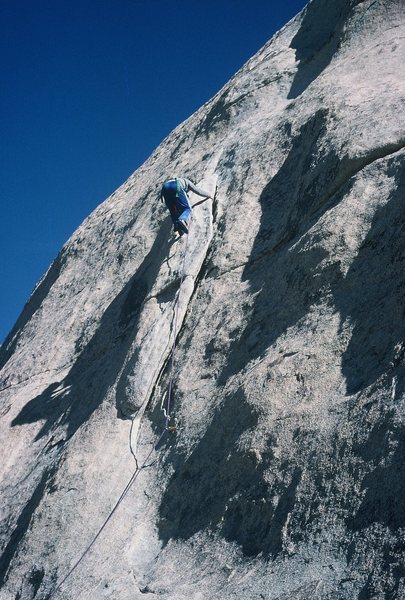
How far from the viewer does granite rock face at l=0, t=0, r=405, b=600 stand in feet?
20.0

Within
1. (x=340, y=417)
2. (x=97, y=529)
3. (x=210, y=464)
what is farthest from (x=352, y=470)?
(x=97, y=529)

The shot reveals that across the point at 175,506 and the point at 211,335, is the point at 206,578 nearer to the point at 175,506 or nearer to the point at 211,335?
the point at 175,506

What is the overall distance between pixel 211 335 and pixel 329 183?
2.32 metres

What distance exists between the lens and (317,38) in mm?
13406

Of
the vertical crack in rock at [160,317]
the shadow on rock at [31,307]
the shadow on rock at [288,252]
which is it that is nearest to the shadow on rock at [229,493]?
the shadow on rock at [288,252]

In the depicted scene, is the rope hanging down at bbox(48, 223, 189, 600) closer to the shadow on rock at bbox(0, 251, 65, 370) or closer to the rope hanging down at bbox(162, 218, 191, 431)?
the rope hanging down at bbox(162, 218, 191, 431)

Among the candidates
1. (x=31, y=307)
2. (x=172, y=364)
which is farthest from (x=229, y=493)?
(x=31, y=307)

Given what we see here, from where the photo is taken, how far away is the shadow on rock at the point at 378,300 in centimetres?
664

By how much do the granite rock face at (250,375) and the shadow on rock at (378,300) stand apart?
2cm

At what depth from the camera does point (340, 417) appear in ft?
21.3

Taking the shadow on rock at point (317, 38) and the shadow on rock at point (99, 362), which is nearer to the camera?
the shadow on rock at point (99, 362)

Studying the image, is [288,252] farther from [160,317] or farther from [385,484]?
[385,484]

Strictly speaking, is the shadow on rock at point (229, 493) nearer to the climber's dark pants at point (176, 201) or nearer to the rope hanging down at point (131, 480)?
the rope hanging down at point (131, 480)

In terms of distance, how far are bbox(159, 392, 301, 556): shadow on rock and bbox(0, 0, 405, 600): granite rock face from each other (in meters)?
0.02
